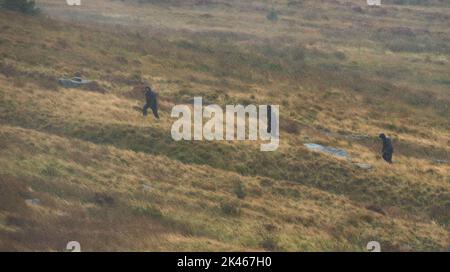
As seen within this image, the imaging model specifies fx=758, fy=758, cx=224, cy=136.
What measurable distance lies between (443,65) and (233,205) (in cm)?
5011

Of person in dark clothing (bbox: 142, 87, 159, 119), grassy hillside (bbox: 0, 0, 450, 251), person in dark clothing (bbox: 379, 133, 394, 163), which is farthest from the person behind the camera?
person in dark clothing (bbox: 379, 133, 394, 163)

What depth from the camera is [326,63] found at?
2707 inches

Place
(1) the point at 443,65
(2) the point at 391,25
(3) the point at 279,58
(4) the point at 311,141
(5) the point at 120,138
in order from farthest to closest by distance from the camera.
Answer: (2) the point at 391,25, (1) the point at 443,65, (3) the point at 279,58, (4) the point at 311,141, (5) the point at 120,138

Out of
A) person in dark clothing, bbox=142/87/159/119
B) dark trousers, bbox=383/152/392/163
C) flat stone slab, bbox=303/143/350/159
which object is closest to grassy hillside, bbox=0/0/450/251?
dark trousers, bbox=383/152/392/163

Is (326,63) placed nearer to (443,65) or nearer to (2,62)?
(443,65)

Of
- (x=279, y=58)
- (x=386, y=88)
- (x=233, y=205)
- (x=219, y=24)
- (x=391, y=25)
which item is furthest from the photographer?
(x=391, y=25)

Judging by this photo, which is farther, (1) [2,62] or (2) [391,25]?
(2) [391,25]

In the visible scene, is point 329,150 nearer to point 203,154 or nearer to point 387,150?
point 387,150

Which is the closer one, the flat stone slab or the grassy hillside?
the grassy hillside

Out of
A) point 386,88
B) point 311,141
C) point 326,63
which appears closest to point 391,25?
point 326,63

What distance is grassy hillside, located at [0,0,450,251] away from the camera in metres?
25.5

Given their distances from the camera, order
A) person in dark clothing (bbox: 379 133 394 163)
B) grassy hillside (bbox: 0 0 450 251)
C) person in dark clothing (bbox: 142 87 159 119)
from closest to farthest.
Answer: grassy hillside (bbox: 0 0 450 251) < person in dark clothing (bbox: 142 87 159 119) < person in dark clothing (bbox: 379 133 394 163)

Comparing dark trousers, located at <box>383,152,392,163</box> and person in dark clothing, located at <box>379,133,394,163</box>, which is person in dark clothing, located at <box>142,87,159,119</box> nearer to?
person in dark clothing, located at <box>379,133,394,163</box>

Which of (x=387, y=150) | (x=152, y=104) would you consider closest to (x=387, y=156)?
(x=387, y=150)
